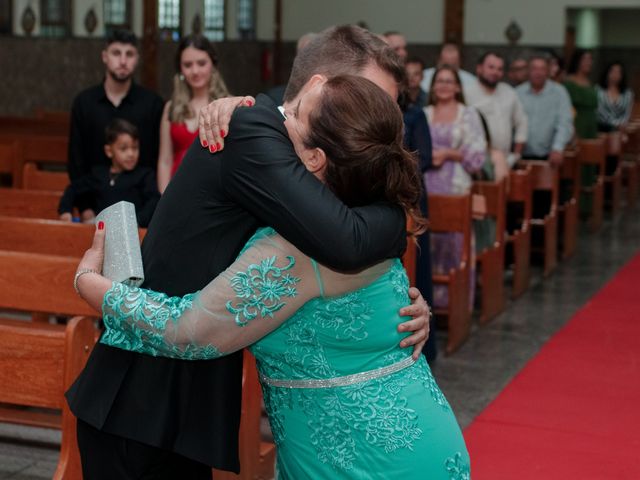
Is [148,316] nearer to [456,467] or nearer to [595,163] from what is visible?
[456,467]

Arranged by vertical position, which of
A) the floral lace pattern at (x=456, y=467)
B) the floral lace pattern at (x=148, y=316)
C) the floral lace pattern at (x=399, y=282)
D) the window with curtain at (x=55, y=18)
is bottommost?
the floral lace pattern at (x=456, y=467)

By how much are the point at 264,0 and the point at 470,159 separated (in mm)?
11234

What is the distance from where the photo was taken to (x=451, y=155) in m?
7.28

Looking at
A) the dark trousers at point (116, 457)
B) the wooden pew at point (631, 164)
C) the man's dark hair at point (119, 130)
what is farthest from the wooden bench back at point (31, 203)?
the wooden pew at point (631, 164)

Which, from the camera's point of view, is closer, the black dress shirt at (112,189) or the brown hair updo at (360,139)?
the brown hair updo at (360,139)

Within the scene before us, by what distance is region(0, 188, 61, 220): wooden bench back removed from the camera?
6.36 meters

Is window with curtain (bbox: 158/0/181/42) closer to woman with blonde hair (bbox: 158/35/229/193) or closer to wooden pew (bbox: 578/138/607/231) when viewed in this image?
wooden pew (bbox: 578/138/607/231)

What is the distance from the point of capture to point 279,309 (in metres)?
2.24

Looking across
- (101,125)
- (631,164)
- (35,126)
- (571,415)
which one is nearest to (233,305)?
(571,415)

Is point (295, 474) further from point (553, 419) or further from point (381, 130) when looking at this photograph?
point (553, 419)

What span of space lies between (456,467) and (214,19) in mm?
14916

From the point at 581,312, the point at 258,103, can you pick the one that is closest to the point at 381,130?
the point at 258,103

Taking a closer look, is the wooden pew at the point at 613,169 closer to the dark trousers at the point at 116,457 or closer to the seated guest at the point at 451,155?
the seated guest at the point at 451,155

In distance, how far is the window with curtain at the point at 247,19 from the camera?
17281 mm
